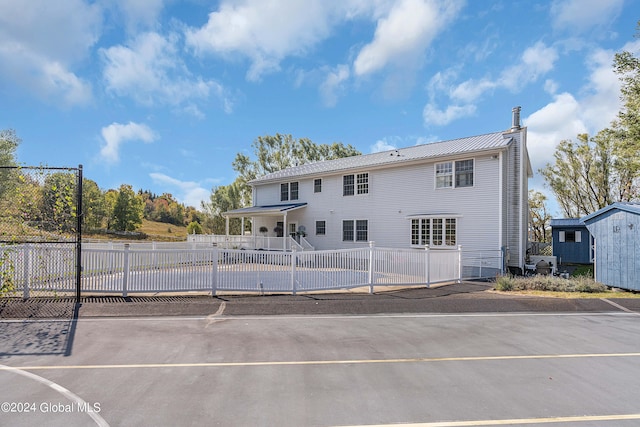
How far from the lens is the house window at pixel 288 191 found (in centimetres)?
2680

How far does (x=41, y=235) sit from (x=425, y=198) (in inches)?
643

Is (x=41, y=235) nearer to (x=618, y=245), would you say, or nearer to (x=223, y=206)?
(x=618, y=245)

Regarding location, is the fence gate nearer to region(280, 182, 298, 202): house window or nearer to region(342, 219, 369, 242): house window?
region(342, 219, 369, 242): house window

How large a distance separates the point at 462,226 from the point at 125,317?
15.0 metres

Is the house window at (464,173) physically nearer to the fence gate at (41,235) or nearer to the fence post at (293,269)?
the fence post at (293,269)

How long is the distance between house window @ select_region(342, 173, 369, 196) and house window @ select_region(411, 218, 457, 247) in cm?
395

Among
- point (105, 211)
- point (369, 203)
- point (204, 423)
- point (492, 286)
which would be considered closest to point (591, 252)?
point (492, 286)

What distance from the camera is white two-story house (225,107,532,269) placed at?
17109 millimetres

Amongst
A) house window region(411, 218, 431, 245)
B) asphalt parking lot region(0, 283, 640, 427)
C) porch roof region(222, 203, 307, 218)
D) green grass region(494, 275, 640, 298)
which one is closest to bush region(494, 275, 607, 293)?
green grass region(494, 275, 640, 298)

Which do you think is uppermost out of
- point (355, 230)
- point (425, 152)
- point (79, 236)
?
point (425, 152)

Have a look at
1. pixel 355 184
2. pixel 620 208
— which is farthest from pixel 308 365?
pixel 355 184

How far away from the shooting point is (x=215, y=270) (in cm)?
1073

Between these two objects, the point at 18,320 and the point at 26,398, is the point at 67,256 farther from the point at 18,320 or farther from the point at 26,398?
the point at 26,398

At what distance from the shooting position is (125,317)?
8547 mm
